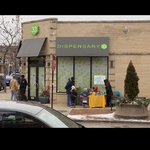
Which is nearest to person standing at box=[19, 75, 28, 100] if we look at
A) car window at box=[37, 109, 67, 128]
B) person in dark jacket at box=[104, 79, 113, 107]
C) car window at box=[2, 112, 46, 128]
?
person in dark jacket at box=[104, 79, 113, 107]

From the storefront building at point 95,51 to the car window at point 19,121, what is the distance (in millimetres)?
16933

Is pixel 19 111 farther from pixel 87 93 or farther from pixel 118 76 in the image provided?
pixel 118 76

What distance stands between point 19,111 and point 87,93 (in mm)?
15847

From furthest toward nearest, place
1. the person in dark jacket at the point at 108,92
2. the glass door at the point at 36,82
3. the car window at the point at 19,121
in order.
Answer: the glass door at the point at 36,82
the person in dark jacket at the point at 108,92
the car window at the point at 19,121

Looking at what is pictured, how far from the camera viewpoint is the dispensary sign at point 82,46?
22219 millimetres

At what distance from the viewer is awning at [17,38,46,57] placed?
76.5ft

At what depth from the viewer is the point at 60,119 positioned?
→ 5797mm

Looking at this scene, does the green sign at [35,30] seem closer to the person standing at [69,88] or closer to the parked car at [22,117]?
the person standing at [69,88]

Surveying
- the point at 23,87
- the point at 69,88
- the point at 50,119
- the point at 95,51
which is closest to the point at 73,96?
the point at 69,88

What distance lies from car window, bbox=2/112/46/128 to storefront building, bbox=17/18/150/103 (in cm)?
1693

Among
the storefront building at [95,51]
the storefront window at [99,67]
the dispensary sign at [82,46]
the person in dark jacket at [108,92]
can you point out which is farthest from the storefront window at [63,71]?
the person in dark jacket at [108,92]

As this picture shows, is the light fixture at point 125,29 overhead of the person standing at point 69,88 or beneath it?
overhead
